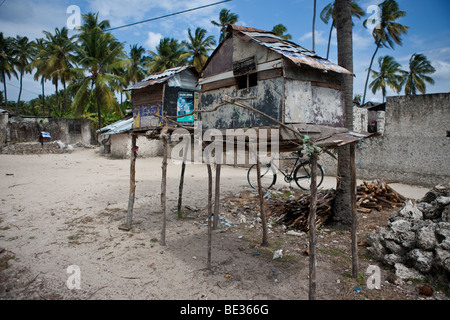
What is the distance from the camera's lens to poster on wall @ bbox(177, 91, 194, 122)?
6.79 metres

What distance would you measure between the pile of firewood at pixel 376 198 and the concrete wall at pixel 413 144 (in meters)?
3.60

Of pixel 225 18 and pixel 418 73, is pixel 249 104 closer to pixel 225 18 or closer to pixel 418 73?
pixel 225 18

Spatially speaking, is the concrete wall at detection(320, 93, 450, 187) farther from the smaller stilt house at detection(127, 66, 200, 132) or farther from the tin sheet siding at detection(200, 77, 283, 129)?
the tin sheet siding at detection(200, 77, 283, 129)

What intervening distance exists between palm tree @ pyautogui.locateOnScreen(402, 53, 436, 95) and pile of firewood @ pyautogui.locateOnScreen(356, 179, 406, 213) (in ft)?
90.2

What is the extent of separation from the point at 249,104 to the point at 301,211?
414 centimetres

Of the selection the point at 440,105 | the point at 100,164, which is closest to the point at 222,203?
the point at 440,105

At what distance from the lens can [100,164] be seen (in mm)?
17109

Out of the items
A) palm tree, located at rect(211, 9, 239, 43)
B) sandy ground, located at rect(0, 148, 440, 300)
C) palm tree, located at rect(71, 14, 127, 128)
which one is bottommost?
sandy ground, located at rect(0, 148, 440, 300)

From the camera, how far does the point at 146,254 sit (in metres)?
5.77

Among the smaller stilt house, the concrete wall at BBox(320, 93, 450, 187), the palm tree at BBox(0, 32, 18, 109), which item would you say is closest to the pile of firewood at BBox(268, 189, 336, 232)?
the smaller stilt house

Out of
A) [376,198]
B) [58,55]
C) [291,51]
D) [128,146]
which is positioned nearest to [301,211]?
[376,198]

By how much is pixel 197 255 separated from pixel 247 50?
423 cm

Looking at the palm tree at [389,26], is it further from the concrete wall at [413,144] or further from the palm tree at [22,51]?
the palm tree at [22,51]
